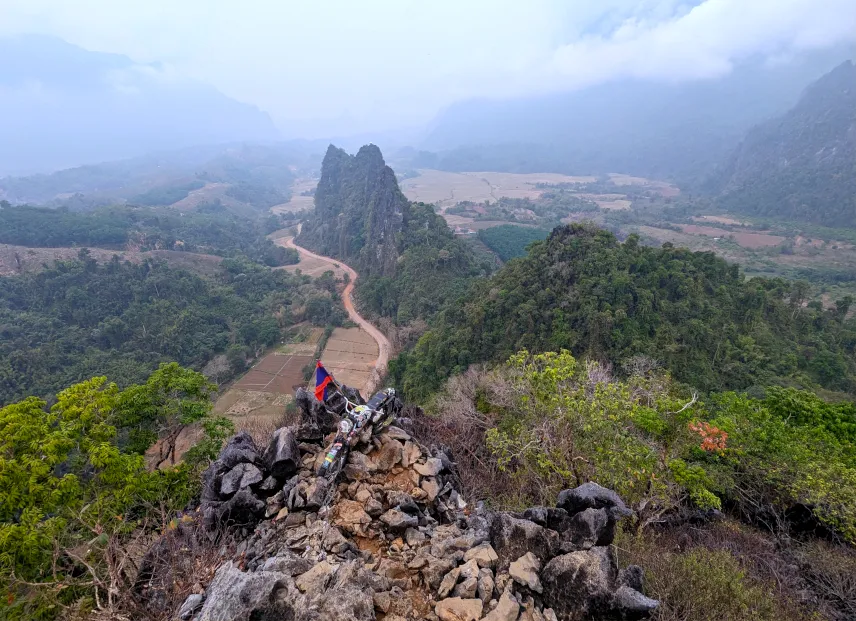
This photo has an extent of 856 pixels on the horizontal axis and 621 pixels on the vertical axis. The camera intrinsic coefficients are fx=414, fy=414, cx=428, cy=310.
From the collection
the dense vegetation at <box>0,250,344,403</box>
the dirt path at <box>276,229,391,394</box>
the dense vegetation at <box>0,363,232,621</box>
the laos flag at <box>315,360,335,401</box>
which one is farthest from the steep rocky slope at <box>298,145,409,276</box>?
the laos flag at <box>315,360,335,401</box>

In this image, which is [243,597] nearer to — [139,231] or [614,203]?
[139,231]

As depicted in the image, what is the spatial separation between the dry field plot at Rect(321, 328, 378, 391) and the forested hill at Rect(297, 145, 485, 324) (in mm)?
6487

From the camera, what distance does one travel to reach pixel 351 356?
196 ft

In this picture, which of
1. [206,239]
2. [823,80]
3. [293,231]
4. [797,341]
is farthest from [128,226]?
[823,80]

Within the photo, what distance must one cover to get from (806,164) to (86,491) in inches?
7897

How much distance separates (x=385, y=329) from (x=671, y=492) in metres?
56.3

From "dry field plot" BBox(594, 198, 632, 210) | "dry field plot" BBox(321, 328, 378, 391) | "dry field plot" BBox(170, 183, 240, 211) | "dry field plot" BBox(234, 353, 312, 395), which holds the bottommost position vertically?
"dry field plot" BBox(234, 353, 312, 395)

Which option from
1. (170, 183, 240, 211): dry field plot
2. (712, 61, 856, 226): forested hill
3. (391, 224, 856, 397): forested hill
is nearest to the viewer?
(391, 224, 856, 397): forested hill

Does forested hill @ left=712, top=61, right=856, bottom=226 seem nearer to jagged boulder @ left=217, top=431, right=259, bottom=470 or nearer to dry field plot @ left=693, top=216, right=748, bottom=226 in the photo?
dry field plot @ left=693, top=216, right=748, bottom=226

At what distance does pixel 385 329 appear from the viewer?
68.1 metres

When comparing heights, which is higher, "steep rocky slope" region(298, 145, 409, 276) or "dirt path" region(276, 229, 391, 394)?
"steep rocky slope" region(298, 145, 409, 276)

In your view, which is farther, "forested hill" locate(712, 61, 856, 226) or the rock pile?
"forested hill" locate(712, 61, 856, 226)

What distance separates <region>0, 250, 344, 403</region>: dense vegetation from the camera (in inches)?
1869

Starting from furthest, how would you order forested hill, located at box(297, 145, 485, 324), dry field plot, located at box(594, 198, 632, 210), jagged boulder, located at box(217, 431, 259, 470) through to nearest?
dry field plot, located at box(594, 198, 632, 210) < forested hill, located at box(297, 145, 485, 324) < jagged boulder, located at box(217, 431, 259, 470)
